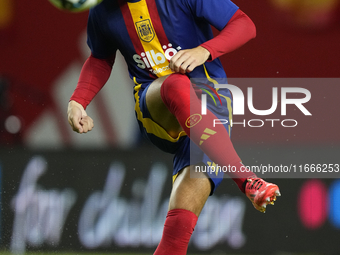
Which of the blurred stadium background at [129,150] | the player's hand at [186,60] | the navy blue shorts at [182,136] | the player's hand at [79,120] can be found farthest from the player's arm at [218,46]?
the blurred stadium background at [129,150]

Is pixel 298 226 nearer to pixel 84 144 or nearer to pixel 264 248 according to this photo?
pixel 264 248

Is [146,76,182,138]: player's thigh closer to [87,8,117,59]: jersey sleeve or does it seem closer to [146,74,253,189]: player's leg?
[146,74,253,189]: player's leg

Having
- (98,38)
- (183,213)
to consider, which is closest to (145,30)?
(98,38)

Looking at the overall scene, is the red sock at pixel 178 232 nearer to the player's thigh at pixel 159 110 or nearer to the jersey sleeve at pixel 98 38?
the player's thigh at pixel 159 110

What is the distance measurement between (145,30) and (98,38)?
195 mm

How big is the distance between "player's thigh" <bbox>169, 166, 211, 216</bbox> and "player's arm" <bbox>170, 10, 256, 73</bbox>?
334 millimetres

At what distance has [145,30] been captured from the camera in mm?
1393

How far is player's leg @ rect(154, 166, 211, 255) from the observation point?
125cm

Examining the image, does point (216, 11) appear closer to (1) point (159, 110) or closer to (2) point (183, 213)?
(1) point (159, 110)

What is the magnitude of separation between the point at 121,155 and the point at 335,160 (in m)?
1.25

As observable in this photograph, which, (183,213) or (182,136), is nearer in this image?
(183,213)

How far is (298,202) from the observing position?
256cm

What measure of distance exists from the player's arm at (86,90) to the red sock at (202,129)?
0.97 feet

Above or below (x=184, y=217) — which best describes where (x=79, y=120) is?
above
